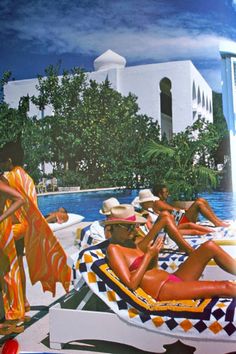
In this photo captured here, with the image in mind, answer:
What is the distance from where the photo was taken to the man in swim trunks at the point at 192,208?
9.37 feet

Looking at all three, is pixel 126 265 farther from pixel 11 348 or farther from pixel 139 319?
pixel 11 348

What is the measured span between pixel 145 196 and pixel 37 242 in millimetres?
644

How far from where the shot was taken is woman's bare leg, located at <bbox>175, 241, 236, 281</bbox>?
2.47m

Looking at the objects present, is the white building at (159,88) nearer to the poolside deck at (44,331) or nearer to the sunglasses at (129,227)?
the sunglasses at (129,227)

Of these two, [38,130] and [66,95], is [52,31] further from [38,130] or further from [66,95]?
[38,130]

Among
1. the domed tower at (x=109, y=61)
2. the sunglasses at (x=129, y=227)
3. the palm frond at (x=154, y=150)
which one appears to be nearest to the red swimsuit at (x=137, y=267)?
the sunglasses at (x=129, y=227)

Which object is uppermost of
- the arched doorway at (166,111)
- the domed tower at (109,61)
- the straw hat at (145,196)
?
the domed tower at (109,61)

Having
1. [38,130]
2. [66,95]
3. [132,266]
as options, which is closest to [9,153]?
[38,130]

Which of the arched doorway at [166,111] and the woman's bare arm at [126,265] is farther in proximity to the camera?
the arched doorway at [166,111]

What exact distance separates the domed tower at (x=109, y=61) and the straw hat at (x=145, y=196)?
2.20ft

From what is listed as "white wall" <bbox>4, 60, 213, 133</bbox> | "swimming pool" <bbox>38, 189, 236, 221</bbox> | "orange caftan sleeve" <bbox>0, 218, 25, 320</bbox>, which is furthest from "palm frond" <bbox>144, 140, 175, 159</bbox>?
"orange caftan sleeve" <bbox>0, 218, 25, 320</bbox>

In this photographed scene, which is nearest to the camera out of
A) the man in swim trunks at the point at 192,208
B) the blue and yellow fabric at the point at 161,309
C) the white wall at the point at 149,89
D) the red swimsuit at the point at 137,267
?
the blue and yellow fabric at the point at 161,309

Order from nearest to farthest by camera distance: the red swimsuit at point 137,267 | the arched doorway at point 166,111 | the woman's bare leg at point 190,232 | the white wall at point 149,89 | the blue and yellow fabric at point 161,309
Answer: the blue and yellow fabric at point 161,309
the red swimsuit at point 137,267
the white wall at point 149,89
the arched doorway at point 166,111
the woman's bare leg at point 190,232

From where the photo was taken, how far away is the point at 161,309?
2.38m
